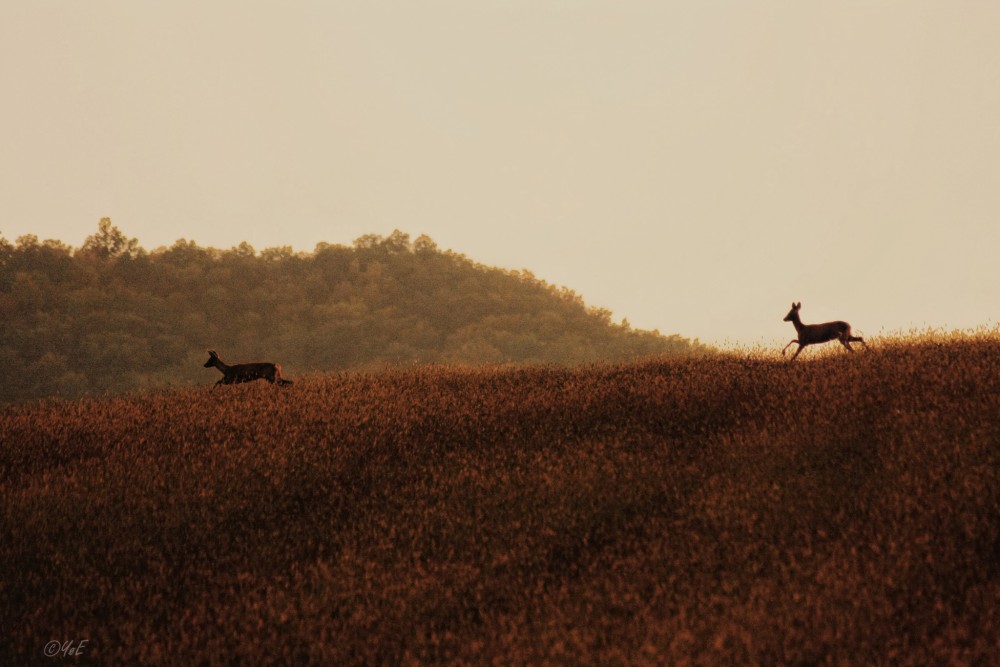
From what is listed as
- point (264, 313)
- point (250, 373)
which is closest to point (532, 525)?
point (250, 373)

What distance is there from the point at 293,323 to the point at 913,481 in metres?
46.8

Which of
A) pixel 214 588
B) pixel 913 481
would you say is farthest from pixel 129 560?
pixel 913 481

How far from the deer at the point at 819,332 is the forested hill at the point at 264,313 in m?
28.9

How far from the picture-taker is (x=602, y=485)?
25.7ft

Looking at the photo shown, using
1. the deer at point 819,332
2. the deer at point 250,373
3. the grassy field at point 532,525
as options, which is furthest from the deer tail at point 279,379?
the deer at point 819,332

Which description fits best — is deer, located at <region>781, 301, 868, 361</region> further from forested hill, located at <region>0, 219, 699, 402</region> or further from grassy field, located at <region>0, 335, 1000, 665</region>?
forested hill, located at <region>0, 219, 699, 402</region>

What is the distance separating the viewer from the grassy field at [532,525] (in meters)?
5.54

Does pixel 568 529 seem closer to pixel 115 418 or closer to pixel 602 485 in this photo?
pixel 602 485

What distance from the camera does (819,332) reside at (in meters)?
13.0

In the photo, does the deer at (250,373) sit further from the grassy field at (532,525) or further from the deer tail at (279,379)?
the grassy field at (532,525)

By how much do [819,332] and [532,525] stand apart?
7.44 m

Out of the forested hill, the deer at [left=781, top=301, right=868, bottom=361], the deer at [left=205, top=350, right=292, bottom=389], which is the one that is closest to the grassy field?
the deer at [left=781, top=301, right=868, bottom=361]

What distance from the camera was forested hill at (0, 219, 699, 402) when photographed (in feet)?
147

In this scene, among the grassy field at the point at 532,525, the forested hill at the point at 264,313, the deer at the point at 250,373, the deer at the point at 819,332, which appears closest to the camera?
the grassy field at the point at 532,525
